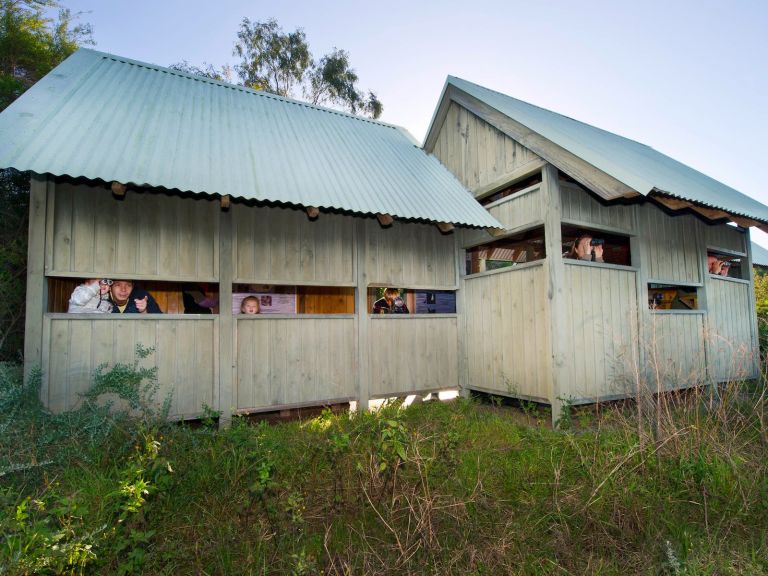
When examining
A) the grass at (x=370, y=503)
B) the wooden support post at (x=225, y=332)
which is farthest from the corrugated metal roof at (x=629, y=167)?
the wooden support post at (x=225, y=332)

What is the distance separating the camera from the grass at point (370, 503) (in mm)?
2541

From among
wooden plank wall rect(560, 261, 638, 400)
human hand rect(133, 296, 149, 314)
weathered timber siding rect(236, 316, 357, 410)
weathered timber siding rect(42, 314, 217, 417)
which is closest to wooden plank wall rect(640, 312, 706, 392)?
wooden plank wall rect(560, 261, 638, 400)

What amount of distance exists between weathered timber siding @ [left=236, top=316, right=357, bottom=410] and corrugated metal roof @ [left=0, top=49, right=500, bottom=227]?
1887 mm

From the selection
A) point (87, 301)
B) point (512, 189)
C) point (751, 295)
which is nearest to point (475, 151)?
point (512, 189)

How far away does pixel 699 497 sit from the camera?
3371 mm

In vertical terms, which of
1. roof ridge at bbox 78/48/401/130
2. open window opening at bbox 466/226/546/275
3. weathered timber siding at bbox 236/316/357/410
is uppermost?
roof ridge at bbox 78/48/401/130

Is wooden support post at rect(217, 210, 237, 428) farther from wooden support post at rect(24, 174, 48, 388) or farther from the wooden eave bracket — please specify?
wooden support post at rect(24, 174, 48, 388)

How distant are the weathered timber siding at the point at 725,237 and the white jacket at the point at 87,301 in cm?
1020

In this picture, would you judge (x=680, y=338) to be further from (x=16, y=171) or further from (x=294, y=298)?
(x=16, y=171)

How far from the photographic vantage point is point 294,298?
827 cm

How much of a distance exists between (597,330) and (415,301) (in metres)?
3.07

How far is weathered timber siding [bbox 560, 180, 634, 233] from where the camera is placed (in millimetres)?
6168

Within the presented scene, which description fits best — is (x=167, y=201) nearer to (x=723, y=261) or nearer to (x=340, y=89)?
(x=723, y=261)

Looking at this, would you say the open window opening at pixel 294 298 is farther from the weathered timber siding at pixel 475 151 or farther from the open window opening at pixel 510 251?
the weathered timber siding at pixel 475 151
